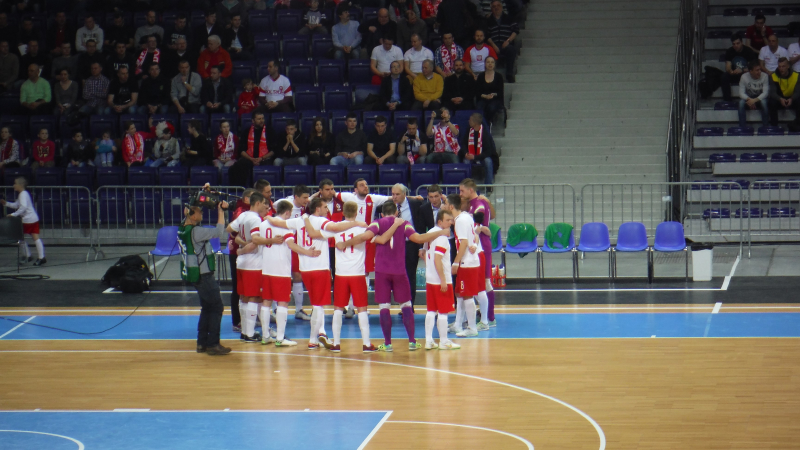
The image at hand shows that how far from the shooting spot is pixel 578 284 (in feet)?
53.8

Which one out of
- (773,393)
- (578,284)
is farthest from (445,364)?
(578,284)

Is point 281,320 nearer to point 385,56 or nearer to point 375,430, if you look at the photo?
point 375,430

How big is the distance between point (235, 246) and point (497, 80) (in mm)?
9396

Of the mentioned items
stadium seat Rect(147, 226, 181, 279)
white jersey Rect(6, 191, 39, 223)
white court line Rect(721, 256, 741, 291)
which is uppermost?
white jersey Rect(6, 191, 39, 223)

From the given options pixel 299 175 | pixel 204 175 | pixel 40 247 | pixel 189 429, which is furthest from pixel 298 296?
→ pixel 40 247

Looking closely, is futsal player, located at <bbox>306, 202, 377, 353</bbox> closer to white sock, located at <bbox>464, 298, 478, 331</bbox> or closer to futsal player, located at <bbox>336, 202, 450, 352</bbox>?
futsal player, located at <bbox>336, 202, 450, 352</bbox>

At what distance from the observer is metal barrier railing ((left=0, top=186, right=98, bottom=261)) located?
62.9 ft

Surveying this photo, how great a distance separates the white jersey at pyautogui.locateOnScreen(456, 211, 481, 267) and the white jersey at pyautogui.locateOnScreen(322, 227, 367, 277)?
4.23ft

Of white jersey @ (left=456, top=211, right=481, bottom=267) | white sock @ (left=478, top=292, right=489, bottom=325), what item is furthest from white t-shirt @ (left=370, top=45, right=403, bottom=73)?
white jersey @ (left=456, top=211, right=481, bottom=267)

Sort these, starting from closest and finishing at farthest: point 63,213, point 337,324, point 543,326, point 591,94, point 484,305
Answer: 1. point 337,324
2. point 484,305
3. point 543,326
4. point 63,213
5. point 591,94

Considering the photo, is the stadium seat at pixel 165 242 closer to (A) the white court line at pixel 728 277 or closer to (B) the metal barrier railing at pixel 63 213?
(B) the metal barrier railing at pixel 63 213

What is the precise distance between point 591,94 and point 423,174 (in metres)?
5.14

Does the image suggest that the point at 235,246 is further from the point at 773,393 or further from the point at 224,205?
the point at 773,393

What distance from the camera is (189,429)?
898 centimetres
